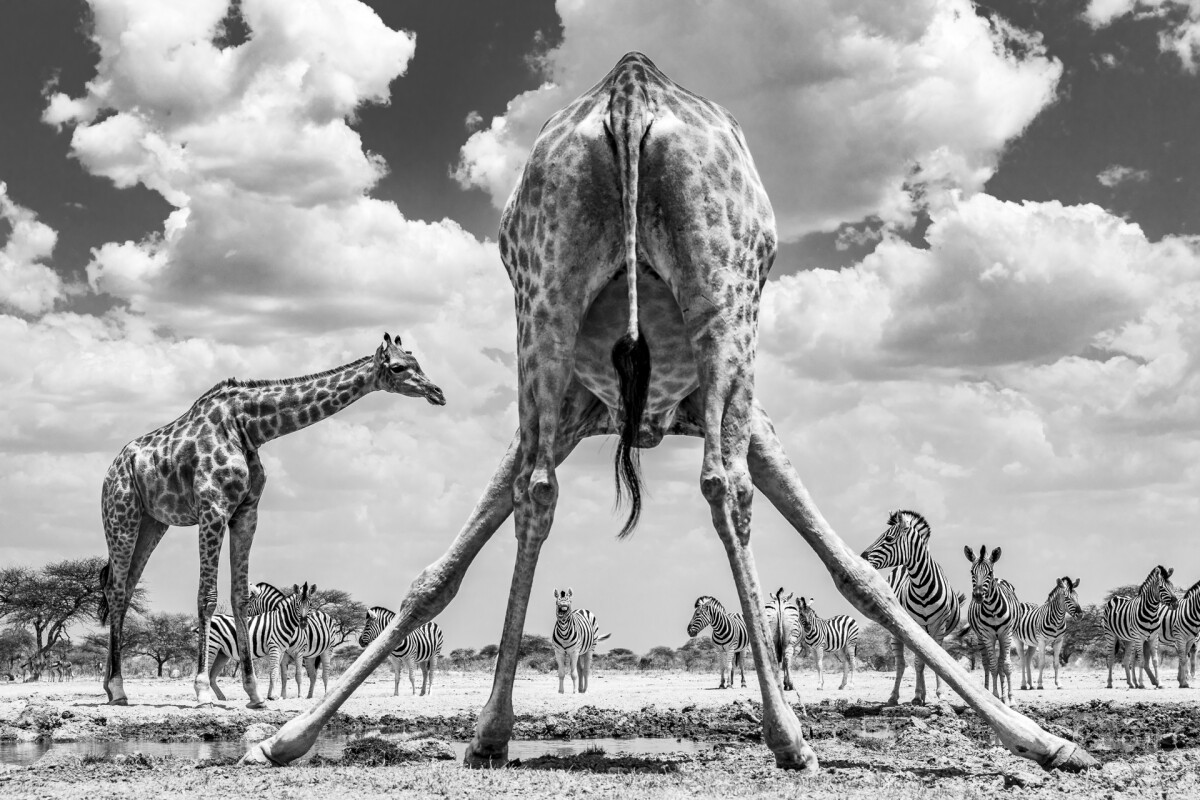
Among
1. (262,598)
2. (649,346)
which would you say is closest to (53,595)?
(262,598)

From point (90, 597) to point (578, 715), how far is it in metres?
30.4

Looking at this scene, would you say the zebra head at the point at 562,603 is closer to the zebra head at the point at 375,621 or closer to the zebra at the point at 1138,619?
the zebra head at the point at 375,621

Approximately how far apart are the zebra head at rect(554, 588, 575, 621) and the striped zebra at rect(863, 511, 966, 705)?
21.6 feet

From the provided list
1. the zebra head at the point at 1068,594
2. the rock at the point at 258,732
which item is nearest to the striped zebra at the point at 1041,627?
the zebra head at the point at 1068,594

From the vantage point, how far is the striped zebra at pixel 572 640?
69.7ft

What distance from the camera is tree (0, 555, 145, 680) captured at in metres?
37.2

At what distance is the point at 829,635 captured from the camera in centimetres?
2398

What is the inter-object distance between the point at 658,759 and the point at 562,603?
618 inches

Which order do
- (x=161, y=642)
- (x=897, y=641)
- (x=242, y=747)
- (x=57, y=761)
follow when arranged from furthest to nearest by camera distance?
(x=161, y=642), (x=897, y=641), (x=242, y=747), (x=57, y=761)

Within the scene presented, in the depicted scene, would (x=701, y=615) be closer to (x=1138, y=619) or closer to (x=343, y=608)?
(x=1138, y=619)

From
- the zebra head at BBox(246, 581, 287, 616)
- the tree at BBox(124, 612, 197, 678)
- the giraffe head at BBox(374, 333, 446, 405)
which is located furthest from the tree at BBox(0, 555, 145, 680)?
the giraffe head at BBox(374, 333, 446, 405)

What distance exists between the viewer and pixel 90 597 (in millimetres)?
37375

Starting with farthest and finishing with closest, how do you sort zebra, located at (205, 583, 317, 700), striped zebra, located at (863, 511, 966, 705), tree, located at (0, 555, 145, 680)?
1. tree, located at (0, 555, 145, 680)
2. zebra, located at (205, 583, 317, 700)
3. striped zebra, located at (863, 511, 966, 705)

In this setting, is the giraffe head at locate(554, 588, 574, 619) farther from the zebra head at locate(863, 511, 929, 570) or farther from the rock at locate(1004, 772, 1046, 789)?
the rock at locate(1004, 772, 1046, 789)
